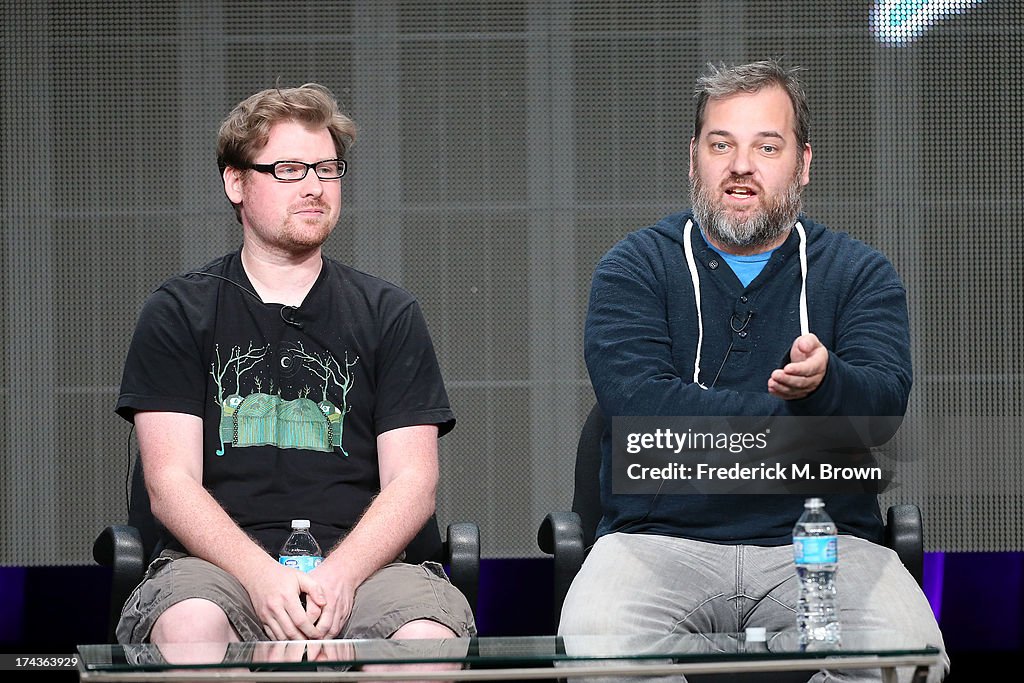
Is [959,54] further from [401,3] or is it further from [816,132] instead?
[401,3]

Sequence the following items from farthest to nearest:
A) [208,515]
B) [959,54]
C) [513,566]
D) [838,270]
A: [513,566] < [959,54] < [838,270] < [208,515]

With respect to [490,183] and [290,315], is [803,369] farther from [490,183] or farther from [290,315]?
[490,183]

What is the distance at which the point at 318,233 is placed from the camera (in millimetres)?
2791

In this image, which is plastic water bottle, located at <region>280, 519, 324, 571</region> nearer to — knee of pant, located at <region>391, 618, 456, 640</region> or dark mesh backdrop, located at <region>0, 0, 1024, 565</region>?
knee of pant, located at <region>391, 618, 456, 640</region>

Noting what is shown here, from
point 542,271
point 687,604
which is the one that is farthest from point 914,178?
point 687,604

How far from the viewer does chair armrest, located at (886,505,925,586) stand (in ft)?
8.54

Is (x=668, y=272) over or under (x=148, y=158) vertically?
under

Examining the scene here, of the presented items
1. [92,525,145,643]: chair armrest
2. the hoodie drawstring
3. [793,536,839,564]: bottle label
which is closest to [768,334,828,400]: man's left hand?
the hoodie drawstring

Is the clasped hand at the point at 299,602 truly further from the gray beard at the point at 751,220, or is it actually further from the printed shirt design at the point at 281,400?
the gray beard at the point at 751,220

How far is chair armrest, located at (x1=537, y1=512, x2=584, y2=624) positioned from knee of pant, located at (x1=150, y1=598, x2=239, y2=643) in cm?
63

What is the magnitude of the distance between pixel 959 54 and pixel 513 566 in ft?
6.43

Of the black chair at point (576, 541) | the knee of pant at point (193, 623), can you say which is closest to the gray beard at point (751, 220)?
the black chair at point (576, 541)

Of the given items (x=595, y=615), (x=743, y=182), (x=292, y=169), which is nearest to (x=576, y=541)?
(x=595, y=615)

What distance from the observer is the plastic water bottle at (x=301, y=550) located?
2.50m
